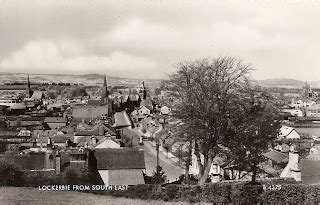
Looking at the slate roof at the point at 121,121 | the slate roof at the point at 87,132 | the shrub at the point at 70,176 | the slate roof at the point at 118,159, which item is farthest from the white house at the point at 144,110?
the shrub at the point at 70,176

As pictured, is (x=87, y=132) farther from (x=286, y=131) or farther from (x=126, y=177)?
(x=286, y=131)

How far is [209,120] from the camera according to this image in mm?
18766

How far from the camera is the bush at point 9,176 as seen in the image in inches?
781

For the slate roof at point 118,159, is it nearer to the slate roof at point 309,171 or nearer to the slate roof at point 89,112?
the slate roof at point 309,171

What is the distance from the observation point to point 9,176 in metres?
20.2

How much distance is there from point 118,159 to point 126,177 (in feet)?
6.49

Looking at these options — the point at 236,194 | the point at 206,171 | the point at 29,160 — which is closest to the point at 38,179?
the point at 29,160

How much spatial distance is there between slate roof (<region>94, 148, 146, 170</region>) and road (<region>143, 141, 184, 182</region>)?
325 cm

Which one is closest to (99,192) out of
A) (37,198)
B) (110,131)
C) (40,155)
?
(37,198)

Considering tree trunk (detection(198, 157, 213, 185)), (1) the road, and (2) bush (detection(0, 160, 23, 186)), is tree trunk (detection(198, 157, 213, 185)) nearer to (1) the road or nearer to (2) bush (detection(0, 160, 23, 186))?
(2) bush (detection(0, 160, 23, 186))

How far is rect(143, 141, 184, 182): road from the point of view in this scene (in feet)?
116

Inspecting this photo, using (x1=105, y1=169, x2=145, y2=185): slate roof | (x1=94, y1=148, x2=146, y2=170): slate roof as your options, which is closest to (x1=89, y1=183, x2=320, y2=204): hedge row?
(x1=105, y1=169, x2=145, y2=185): slate roof

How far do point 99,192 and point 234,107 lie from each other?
24.9 ft

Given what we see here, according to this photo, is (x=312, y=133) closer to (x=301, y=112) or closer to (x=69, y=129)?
(x=301, y=112)
